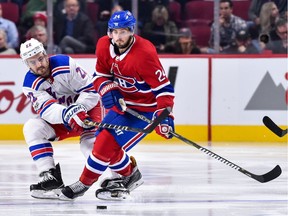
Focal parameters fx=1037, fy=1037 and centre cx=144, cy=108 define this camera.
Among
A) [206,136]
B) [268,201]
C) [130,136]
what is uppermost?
[130,136]

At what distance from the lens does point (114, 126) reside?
5.98 meters

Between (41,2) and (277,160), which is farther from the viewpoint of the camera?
(41,2)

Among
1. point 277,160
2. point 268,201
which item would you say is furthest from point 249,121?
point 268,201

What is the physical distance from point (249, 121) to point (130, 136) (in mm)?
4068

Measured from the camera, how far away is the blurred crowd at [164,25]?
10.2 m

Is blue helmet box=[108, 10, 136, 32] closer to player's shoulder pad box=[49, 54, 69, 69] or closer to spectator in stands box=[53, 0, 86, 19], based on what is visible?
player's shoulder pad box=[49, 54, 69, 69]

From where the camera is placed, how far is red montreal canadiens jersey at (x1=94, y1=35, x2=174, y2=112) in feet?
19.4

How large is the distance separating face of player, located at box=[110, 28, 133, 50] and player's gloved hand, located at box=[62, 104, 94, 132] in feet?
1.58

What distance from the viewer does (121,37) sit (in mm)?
5918

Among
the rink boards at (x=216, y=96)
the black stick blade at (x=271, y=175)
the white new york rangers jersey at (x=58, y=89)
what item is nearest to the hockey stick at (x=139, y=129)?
the white new york rangers jersey at (x=58, y=89)

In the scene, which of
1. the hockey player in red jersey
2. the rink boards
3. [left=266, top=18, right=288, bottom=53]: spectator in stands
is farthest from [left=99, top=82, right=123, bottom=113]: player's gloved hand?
[left=266, top=18, right=288, bottom=53]: spectator in stands

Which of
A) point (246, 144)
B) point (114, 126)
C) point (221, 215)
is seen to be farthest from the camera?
point (246, 144)

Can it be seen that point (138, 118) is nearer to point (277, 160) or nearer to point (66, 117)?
point (66, 117)

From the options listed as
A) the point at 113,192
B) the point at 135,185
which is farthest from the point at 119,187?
the point at 135,185
